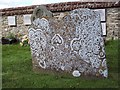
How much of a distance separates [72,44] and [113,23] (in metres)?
6.53

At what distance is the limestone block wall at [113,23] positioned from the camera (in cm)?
1433

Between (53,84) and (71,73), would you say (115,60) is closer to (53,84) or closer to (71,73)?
(71,73)

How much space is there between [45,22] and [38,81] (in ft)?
4.99

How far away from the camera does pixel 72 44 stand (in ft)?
27.1

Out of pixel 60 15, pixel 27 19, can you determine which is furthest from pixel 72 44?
pixel 27 19

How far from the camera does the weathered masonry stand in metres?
14.4

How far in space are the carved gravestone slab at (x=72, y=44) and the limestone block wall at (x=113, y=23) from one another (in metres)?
6.18

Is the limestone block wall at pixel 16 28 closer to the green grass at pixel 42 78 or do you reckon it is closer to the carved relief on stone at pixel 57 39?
the green grass at pixel 42 78

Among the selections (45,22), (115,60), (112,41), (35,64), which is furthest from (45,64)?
(112,41)

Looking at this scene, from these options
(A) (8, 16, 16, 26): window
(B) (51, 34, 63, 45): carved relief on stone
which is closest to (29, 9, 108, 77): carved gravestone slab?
(B) (51, 34, 63, 45): carved relief on stone

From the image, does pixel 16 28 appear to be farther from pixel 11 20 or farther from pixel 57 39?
pixel 57 39

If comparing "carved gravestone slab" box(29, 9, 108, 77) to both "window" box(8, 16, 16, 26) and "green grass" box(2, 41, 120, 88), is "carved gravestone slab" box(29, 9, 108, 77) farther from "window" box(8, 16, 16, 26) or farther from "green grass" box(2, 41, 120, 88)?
"window" box(8, 16, 16, 26)

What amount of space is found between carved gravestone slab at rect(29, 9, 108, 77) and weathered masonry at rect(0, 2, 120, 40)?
6107 millimetres

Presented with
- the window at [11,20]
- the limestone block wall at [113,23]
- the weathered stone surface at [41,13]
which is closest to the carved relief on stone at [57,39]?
the weathered stone surface at [41,13]
